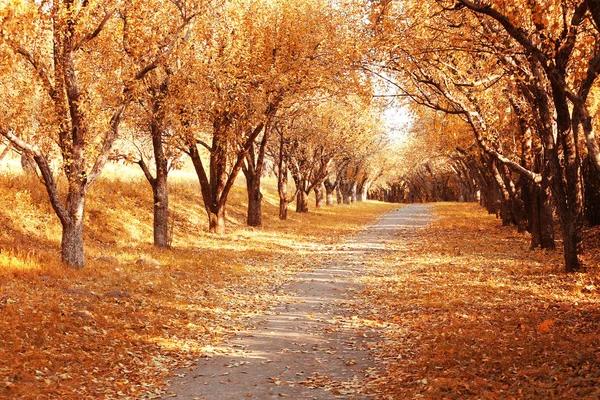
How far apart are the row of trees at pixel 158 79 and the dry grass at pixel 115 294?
1.50 metres

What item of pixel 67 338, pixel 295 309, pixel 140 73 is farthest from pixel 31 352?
pixel 140 73

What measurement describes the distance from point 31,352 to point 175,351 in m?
2.37

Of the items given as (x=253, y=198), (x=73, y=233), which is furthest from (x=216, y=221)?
(x=73, y=233)

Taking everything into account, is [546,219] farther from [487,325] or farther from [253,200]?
[253,200]

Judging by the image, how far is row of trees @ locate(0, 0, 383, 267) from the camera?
14352mm

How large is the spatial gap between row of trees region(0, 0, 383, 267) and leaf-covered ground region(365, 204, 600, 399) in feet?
25.0

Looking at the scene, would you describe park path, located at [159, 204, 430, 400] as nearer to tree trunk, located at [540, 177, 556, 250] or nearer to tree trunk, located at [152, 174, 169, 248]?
tree trunk, located at [152, 174, 169, 248]

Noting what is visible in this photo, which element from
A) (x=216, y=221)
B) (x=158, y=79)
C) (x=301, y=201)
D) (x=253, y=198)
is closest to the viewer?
(x=158, y=79)

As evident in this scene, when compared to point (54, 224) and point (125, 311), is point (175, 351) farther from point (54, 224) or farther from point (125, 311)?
point (54, 224)

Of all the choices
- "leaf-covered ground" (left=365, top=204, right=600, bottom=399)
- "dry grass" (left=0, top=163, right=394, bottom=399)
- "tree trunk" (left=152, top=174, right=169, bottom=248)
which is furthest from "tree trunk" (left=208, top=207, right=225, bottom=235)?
"leaf-covered ground" (left=365, top=204, right=600, bottom=399)

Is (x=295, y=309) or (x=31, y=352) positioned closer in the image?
(x=31, y=352)

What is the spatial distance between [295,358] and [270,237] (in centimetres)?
1823

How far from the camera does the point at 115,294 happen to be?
1266cm

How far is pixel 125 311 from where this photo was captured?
11.8 meters
